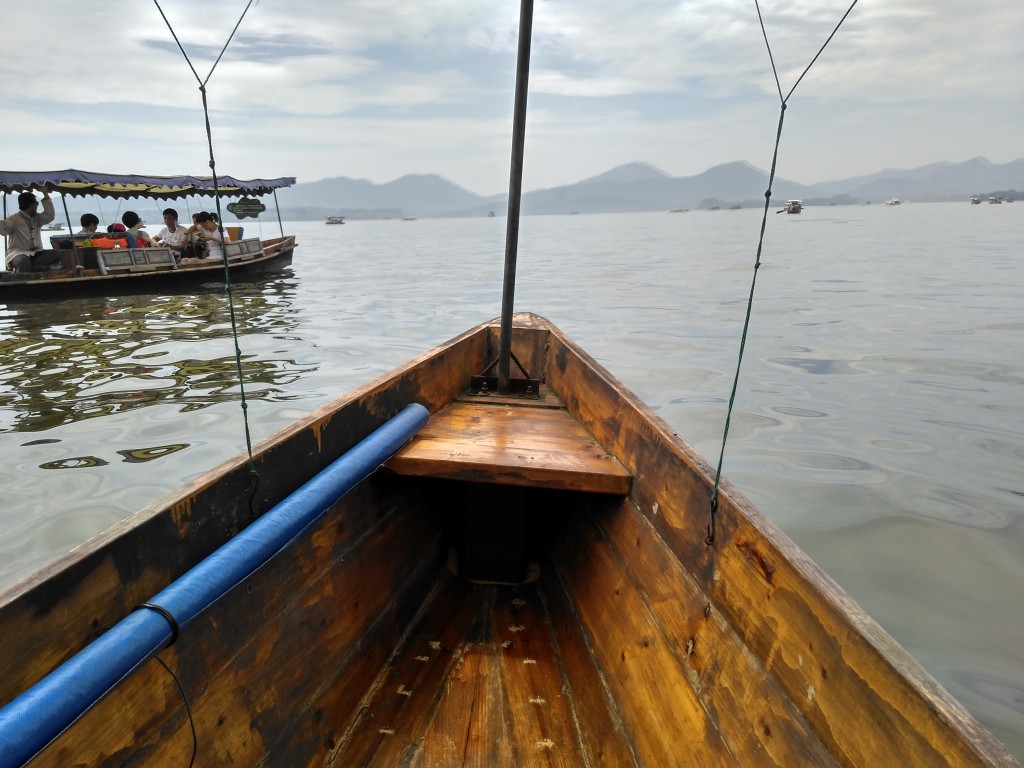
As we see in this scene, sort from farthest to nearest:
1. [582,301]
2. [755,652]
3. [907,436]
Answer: [582,301]
[907,436]
[755,652]

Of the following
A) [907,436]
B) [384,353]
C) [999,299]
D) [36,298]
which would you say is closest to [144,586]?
[907,436]

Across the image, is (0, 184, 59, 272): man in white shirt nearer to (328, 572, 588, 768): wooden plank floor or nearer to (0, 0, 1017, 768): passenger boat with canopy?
(0, 0, 1017, 768): passenger boat with canopy

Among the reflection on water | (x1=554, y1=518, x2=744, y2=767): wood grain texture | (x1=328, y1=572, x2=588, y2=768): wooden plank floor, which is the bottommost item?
the reflection on water

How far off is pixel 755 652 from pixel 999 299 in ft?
60.9

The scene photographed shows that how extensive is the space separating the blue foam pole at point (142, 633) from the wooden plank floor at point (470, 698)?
90 centimetres

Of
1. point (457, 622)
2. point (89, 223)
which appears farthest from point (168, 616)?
point (89, 223)

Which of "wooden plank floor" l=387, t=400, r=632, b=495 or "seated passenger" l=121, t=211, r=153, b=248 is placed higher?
"seated passenger" l=121, t=211, r=153, b=248

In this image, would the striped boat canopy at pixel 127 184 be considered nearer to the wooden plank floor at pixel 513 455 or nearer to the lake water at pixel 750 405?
the lake water at pixel 750 405

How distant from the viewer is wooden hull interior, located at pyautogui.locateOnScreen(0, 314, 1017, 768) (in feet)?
4.27

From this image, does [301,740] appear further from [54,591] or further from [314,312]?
[314,312]

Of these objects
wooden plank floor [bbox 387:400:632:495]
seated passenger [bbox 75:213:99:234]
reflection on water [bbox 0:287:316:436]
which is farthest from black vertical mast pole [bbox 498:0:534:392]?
seated passenger [bbox 75:213:99:234]

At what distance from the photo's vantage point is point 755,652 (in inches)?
61.8

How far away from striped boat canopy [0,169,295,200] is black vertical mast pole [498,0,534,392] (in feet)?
31.4

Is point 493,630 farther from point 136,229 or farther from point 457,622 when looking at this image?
point 136,229
